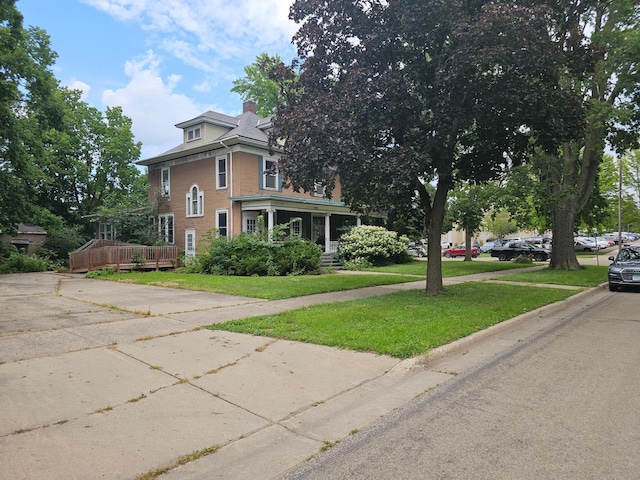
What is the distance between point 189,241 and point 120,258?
5.35m

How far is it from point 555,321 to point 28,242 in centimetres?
3994

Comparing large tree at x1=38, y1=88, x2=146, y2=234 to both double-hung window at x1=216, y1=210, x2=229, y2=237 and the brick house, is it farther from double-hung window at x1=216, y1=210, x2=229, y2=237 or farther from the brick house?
double-hung window at x1=216, y1=210, x2=229, y2=237

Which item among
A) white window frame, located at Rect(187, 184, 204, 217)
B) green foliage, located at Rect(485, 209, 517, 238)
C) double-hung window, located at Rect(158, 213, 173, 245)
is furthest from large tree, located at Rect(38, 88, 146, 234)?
green foliage, located at Rect(485, 209, 517, 238)

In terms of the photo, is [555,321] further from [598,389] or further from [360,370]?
[360,370]

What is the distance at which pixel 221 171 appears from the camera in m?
24.1

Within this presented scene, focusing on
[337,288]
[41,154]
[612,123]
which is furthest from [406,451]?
[41,154]

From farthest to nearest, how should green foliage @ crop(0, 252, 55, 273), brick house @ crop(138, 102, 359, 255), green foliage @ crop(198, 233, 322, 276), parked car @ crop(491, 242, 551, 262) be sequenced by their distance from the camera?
1. parked car @ crop(491, 242, 551, 262)
2. green foliage @ crop(0, 252, 55, 273)
3. brick house @ crop(138, 102, 359, 255)
4. green foliage @ crop(198, 233, 322, 276)

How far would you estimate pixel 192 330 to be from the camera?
7.77m

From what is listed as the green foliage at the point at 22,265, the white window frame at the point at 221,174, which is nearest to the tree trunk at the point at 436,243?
the white window frame at the point at 221,174

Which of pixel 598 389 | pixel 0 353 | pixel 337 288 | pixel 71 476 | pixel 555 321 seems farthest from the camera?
pixel 337 288

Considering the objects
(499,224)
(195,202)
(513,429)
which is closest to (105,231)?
(195,202)

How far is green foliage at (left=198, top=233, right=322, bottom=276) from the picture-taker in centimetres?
1833

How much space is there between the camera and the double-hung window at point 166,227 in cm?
2712

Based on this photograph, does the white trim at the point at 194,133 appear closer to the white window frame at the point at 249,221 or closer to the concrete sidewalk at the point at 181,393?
the white window frame at the point at 249,221
